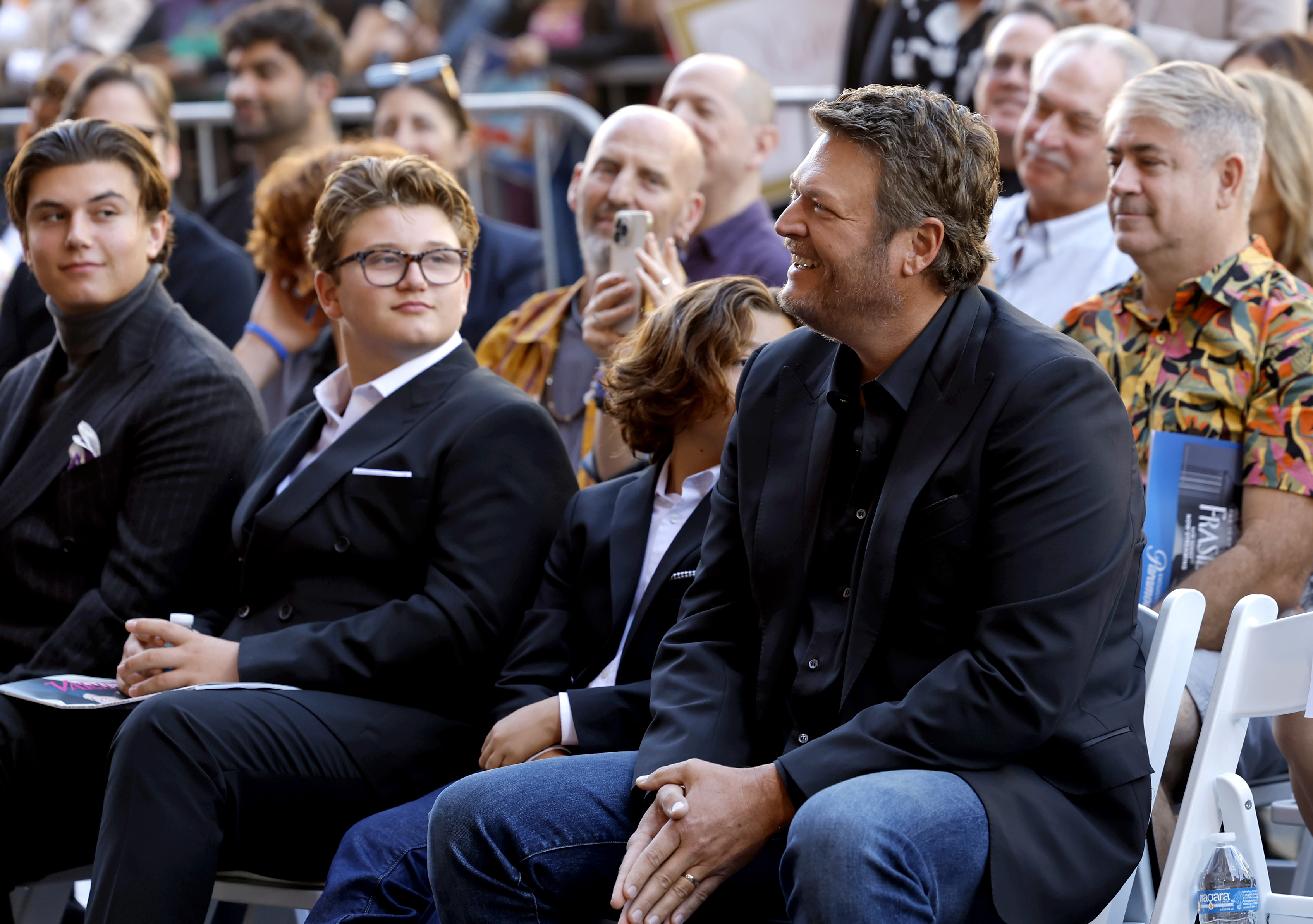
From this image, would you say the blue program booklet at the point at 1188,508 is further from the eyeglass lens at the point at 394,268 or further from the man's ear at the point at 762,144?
the man's ear at the point at 762,144

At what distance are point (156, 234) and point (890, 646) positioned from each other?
2317mm

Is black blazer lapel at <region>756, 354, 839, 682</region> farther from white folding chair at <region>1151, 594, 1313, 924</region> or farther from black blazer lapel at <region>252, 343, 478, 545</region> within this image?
black blazer lapel at <region>252, 343, 478, 545</region>

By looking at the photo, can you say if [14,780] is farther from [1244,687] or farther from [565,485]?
[1244,687]

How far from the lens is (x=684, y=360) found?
9.06ft

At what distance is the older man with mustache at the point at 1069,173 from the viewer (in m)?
3.94

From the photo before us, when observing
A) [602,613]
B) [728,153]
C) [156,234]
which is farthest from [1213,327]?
[156,234]

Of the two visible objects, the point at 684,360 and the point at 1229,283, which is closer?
the point at 684,360

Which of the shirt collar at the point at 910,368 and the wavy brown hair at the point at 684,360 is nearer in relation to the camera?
the shirt collar at the point at 910,368

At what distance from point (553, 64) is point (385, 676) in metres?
5.25

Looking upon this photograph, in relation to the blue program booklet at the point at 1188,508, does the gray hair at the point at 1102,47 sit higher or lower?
higher

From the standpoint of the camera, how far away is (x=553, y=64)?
7.38m

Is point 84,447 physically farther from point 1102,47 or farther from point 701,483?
point 1102,47

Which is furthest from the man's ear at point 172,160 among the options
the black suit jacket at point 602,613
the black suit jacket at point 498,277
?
the black suit jacket at point 602,613

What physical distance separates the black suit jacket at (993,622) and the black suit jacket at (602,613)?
0.28 metres
